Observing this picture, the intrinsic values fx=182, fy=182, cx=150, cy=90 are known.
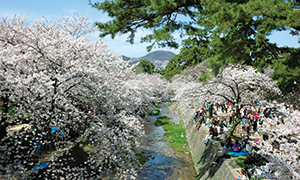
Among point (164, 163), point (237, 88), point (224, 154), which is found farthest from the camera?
point (164, 163)

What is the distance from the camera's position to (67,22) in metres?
10.4

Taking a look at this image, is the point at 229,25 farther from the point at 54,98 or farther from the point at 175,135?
the point at 175,135

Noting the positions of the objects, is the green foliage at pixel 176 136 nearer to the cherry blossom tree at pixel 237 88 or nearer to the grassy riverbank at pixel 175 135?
the grassy riverbank at pixel 175 135

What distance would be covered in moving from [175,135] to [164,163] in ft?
23.5

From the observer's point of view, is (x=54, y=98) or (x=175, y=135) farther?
(x=175, y=135)

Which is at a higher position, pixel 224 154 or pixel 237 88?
pixel 237 88

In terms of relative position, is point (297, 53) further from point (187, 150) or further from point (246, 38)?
point (187, 150)

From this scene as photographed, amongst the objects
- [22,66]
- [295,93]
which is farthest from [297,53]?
[22,66]

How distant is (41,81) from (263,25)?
26.0 ft

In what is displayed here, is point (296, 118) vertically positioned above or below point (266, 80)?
below

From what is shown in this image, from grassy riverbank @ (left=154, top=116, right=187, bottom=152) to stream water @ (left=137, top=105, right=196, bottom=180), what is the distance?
73cm

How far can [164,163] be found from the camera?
14.4 meters

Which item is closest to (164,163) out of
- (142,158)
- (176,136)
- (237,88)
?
(142,158)

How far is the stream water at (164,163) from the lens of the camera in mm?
12516
